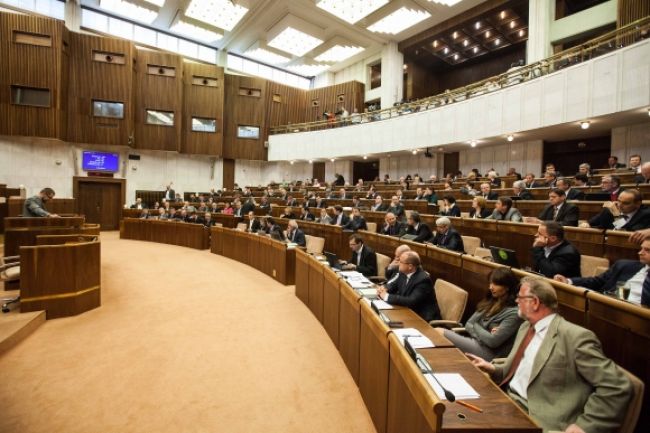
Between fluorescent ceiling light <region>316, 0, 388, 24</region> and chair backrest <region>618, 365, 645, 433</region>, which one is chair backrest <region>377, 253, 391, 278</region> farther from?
fluorescent ceiling light <region>316, 0, 388, 24</region>

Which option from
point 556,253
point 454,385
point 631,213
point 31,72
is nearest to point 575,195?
point 631,213

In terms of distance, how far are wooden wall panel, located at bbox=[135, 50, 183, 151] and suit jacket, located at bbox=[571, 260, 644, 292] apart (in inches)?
570

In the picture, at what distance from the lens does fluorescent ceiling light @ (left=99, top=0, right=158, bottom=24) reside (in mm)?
13427

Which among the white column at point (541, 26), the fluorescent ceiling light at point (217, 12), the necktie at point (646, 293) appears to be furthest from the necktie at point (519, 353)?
the fluorescent ceiling light at point (217, 12)

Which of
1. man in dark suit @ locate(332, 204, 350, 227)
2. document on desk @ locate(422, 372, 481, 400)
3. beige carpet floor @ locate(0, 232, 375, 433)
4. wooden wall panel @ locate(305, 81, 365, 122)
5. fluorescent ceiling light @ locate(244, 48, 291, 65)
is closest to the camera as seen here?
document on desk @ locate(422, 372, 481, 400)

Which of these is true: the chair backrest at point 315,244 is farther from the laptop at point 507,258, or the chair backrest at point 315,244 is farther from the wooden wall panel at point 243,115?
the wooden wall panel at point 243,115

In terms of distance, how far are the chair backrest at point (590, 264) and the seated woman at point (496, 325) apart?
4.23 ft

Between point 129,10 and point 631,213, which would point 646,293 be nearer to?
point 631,213

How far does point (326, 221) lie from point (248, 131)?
1045 centimetres

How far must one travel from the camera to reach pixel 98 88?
41.8 ft

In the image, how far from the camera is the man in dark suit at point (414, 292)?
274 cm

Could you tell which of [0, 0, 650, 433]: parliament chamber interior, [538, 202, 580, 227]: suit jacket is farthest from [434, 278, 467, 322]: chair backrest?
[538, 202, 580, 227]: suit jacket

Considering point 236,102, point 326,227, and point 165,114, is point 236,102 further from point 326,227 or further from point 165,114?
point 326,227

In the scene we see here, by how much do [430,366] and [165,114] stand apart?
15.1 m
